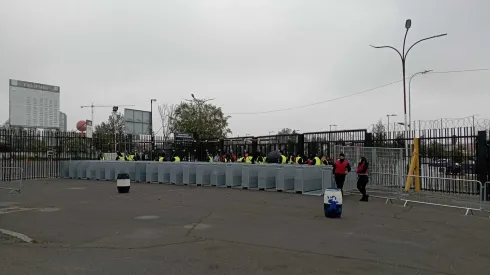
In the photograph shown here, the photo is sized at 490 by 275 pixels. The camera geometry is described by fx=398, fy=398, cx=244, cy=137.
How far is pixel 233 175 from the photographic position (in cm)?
1930

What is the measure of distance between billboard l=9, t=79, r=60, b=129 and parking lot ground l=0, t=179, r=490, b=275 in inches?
586

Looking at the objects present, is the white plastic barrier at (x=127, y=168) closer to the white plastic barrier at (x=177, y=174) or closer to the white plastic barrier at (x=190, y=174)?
the white plastic barrier at (x=177, y=174)

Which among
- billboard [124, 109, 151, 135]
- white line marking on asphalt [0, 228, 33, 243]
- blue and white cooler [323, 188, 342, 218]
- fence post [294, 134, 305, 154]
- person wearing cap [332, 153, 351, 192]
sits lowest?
white line marking on asphalt [0, 228, 33, 243]

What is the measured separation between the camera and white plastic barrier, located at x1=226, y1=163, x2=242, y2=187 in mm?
19281

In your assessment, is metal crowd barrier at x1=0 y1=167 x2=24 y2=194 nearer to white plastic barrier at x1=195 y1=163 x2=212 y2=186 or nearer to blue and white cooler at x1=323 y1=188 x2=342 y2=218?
white plastic barrier at x1=195 y1=163 x2=212 y2=186

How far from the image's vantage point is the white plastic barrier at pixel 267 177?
17828 mm

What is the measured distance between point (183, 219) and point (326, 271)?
527 cm

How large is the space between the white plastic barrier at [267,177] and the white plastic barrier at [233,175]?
60.6 inches

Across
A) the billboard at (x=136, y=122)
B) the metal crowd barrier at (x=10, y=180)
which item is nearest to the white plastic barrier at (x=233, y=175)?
the metal crowd barrier at (x=10, y=180)

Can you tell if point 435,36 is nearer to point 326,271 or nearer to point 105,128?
point 326,271

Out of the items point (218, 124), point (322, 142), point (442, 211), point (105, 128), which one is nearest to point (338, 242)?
point (442, 211)

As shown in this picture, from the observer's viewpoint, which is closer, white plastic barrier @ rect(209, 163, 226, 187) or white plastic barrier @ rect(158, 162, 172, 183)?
white plastic barrier @ rect(209, 163, 226, 187)

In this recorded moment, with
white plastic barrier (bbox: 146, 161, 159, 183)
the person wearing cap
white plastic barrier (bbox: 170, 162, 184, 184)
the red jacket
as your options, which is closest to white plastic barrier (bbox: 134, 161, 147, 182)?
white plastic barrier (bbox: 146, 161, 159, 183)

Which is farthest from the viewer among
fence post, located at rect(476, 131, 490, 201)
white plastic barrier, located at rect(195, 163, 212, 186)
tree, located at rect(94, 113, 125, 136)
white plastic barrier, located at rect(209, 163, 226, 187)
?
tree, located at rect(94, 113, 125, 136)
